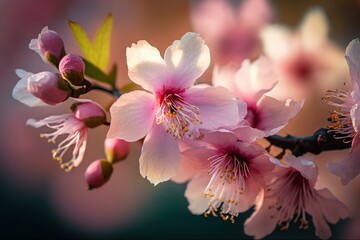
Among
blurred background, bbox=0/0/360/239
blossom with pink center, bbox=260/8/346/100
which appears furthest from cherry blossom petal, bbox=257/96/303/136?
blurred background, bbox=0/0/360/239

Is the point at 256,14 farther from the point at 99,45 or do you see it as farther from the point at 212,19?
the point at 99,45

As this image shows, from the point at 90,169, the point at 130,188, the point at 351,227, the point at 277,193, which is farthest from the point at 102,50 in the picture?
the point at 130,188

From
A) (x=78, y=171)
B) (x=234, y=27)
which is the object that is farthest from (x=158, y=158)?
(x=78, y=171)

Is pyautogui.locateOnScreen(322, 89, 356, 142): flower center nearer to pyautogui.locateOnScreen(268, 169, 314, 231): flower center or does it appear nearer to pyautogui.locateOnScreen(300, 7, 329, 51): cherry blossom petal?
pyautogui.locateOnScreen(268, 169, 314, 231): flower center

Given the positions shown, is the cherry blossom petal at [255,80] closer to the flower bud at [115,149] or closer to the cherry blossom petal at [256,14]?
the flower bud at [115,149]

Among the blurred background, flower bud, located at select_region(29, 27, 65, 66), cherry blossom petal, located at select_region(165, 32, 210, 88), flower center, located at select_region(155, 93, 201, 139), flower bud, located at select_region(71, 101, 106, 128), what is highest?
flower bud, located at select_region(29, 27, 65, 66)
